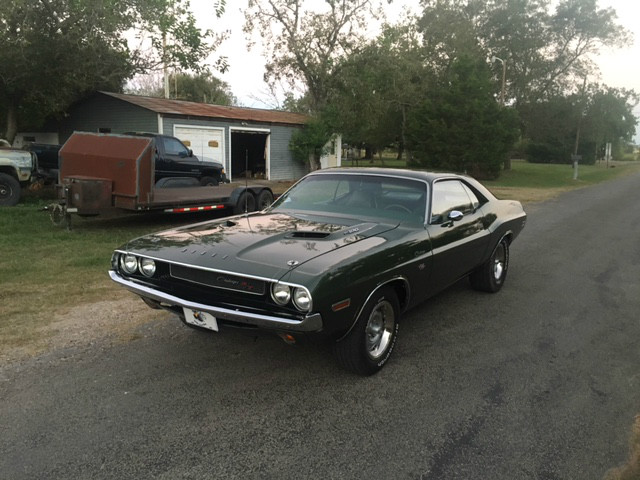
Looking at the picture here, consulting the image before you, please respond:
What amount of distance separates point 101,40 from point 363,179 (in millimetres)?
13407

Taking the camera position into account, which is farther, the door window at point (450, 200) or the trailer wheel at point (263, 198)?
the trailer wheel at point (263, 198)

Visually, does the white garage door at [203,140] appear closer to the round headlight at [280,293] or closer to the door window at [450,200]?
the door window at [450,200]

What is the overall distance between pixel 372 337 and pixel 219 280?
4.03 ft

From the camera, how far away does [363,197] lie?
15.5ft

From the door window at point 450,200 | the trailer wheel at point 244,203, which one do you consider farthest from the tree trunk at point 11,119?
the door window at point 450,200

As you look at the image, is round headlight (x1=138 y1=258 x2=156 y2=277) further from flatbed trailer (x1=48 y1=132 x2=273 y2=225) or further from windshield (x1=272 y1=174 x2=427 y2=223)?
flatbed trailer (x1=48 y1=132 x2=273 y2=225)

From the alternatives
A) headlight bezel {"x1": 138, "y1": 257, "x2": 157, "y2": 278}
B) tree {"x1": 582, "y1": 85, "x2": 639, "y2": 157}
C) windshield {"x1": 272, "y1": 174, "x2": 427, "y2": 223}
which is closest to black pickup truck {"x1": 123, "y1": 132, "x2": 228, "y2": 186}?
windshield {"x1": 272, "y1": 174, "x2": 427, "y2": 223}

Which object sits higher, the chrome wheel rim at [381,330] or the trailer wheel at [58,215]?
the trailer wheel at [58,215]

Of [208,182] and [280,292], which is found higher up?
[208,182]

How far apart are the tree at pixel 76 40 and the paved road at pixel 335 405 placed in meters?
12.0

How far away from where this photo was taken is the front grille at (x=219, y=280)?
3178 millimetres

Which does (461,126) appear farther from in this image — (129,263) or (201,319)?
(201,319)

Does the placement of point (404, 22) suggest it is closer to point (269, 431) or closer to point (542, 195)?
point (542, 195)

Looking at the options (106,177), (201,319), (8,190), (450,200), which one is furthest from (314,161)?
(201,319)
